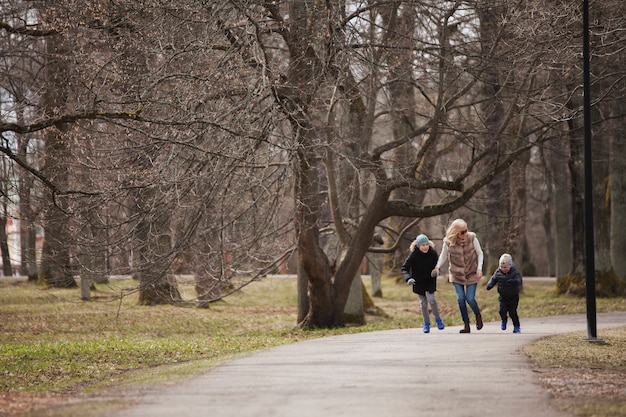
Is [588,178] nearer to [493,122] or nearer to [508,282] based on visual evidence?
[508,282]

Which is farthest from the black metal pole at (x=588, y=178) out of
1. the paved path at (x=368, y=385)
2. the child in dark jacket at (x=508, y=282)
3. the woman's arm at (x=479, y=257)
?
the child in dark jacket at (x=508, y=282)

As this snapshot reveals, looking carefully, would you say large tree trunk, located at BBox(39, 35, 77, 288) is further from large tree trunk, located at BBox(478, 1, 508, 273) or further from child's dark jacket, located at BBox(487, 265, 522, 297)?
large tree trunk, located at BBox(478, 1, 508, 273)

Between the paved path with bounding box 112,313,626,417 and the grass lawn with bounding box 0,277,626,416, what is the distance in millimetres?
565

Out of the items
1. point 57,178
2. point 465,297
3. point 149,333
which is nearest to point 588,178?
point 465,297

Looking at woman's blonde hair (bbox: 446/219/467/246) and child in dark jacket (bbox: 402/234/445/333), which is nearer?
woman's blonde hair (bbox: 446/219/467/246)

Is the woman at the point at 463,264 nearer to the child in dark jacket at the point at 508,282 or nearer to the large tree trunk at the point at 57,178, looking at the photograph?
the child in dark jacket at the point at 508,282

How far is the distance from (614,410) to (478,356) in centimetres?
414

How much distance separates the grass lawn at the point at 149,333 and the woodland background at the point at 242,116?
4.73 feet

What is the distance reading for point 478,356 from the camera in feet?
44.7

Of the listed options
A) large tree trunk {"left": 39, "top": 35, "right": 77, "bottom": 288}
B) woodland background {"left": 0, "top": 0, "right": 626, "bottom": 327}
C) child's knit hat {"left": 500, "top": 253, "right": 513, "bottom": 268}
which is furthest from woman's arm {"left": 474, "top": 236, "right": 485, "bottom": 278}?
large tree trunk {"left": 39, "top": 35, "right": 77, "bottom": 288}

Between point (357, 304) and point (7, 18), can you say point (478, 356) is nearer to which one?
point (357, 304)

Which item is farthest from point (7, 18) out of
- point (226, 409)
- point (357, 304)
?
point (226, 409)

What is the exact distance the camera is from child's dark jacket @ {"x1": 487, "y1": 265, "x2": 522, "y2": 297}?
18.2 m

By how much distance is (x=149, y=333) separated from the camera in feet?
84.2
